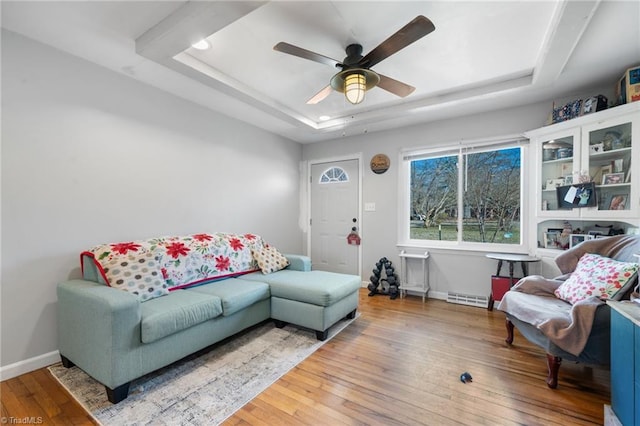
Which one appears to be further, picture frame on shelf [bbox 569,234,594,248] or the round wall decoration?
the round wall decoration

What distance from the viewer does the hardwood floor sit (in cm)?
160

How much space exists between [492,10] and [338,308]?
2637 mm

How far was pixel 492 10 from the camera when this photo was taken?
71.9 inches

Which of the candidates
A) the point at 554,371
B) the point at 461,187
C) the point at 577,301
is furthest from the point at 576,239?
the point at 554,371

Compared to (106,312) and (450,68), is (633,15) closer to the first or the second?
(450,68)

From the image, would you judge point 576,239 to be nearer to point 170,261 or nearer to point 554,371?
point 554,371

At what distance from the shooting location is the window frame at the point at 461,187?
326cm

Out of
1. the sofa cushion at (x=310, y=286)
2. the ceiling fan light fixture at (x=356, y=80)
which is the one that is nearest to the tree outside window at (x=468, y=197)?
the sofa cushion at (x=310, y=286)

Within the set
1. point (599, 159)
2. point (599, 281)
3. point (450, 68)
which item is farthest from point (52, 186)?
point (599, 159)

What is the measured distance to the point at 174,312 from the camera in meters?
1.95

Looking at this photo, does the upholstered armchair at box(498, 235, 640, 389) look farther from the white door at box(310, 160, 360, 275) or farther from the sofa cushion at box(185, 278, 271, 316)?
the white door at box(310, 160, 360, 275)

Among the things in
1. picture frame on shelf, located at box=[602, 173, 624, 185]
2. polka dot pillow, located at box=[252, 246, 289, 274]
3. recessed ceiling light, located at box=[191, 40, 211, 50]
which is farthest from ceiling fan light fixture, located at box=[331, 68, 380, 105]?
picture frame on shelf, located at box=[602, 173, 624, 185]

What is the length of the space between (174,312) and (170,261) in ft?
2.39

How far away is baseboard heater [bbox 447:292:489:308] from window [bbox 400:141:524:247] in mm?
678
